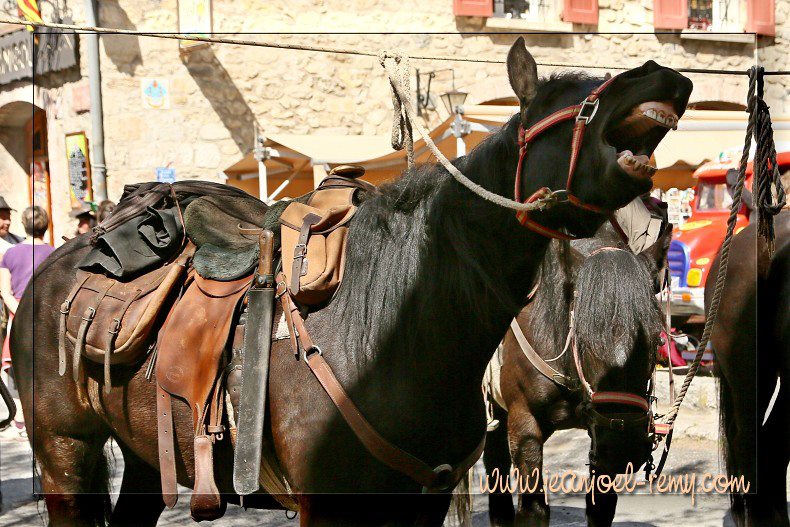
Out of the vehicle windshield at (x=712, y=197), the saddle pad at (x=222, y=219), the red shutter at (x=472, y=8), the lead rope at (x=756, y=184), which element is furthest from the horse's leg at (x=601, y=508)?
the red shutter at (x=472, y=8)

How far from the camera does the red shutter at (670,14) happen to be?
13.7 m

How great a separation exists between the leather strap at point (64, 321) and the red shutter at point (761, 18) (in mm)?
13332

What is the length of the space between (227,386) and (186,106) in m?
10.4

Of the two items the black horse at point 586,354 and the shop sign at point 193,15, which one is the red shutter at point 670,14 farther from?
the black horse at point 586,354

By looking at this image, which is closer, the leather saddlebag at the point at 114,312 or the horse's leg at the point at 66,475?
the leather saddlebag at the point at 114,312

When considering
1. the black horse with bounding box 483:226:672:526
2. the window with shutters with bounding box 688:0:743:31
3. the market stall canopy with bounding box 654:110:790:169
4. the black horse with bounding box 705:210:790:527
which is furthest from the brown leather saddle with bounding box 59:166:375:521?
the window with shutters with bounding box 688:0:743:31

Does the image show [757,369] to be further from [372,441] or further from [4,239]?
[4,239]

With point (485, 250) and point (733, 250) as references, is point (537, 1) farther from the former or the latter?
point (485, 250)

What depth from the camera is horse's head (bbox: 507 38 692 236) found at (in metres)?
1.98

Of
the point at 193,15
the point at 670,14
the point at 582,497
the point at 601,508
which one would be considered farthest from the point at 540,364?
the point at 670,14

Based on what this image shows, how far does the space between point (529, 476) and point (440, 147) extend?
4.22 meters

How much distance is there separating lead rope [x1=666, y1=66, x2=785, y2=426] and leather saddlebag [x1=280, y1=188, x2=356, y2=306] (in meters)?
1.22

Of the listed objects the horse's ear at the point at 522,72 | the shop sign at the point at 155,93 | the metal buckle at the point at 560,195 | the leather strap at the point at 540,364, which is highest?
the shop sign at the point at 155,93

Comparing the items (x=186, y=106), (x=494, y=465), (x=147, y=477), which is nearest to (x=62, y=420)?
(x=147, y=477)
